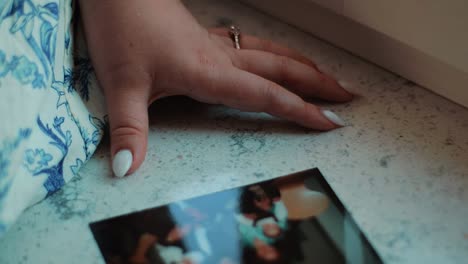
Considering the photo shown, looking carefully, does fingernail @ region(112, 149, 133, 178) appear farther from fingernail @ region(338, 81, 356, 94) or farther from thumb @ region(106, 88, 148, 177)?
fingernail @ region(338, 81, 356, 94)

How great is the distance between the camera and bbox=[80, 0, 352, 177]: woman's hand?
0.64 metres

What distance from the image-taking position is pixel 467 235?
1.85ft

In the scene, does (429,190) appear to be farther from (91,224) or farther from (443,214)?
(91,224)

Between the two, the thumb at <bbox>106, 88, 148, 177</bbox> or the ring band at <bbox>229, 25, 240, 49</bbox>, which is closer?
the thumb at <bbox>106, 88, 148, 177</bbox>

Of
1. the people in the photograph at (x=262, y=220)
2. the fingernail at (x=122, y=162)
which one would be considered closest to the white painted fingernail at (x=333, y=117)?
the people in the photograph at (x=262, y=220)

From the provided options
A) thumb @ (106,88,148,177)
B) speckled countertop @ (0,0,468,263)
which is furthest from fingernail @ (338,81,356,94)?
thumb @ (106,88,148,177)

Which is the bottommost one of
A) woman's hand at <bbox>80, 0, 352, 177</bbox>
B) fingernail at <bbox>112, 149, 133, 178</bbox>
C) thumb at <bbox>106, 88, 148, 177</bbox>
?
fingernail at <bbox>112, 149, 133, 178</bbox>

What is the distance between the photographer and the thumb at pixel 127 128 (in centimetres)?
62

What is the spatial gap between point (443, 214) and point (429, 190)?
0.03m

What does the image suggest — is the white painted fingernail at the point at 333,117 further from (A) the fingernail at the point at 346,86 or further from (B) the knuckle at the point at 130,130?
(B) the knuckle at the point at 130,130

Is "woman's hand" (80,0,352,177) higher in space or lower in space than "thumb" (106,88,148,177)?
higher

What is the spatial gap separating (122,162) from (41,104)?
10 cm

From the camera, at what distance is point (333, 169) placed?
2.08 feet

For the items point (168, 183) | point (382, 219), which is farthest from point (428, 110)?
point (168, 183)
